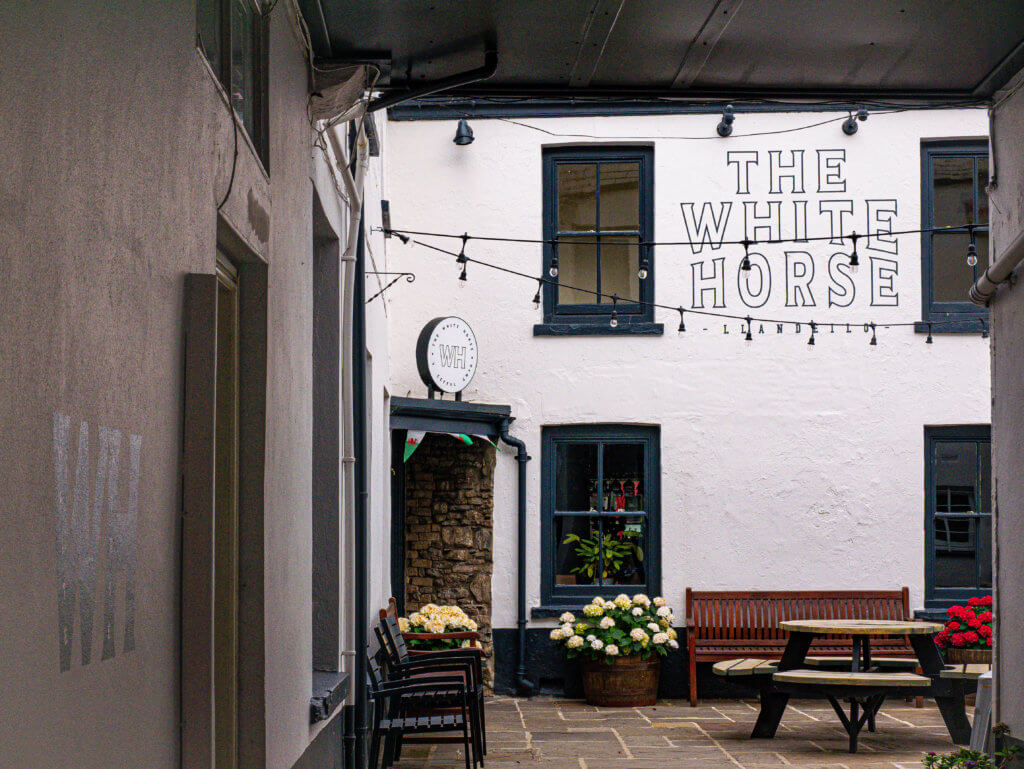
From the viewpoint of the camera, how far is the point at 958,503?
10719mm

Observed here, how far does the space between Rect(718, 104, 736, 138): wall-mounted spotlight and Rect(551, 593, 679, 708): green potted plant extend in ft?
13.4

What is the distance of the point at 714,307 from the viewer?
10.8 metres

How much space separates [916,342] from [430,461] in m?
4.29

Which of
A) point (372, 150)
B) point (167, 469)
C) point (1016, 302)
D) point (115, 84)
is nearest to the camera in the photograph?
point (115, 84)

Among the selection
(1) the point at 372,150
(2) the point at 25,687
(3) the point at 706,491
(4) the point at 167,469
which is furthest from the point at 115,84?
(3) the point at 706,491

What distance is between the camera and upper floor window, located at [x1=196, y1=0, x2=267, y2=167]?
9.75 feet

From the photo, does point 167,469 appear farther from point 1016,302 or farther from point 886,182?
point 886,182

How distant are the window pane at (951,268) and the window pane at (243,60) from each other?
8.50 metres

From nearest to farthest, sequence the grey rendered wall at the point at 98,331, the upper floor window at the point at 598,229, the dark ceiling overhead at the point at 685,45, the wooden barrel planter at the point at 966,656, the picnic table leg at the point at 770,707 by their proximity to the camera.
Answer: the grey rendered wall at the point at 98,331 < the dark ceiling overhead at the point at 685,45 < the picnic table leg at the point at 770,707 < the wooden barrel planter at the point at 966,656 < the upper floor window at the point at 598,229

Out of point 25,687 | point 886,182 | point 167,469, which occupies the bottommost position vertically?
point 25,687

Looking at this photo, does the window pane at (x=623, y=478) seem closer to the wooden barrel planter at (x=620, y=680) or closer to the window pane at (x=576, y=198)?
the wooden barrel planter at (x=620, y=680)

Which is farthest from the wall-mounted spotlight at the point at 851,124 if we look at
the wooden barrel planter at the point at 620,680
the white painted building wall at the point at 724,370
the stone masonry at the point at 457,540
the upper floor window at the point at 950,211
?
the wooden barrel planter at the point at 620,680

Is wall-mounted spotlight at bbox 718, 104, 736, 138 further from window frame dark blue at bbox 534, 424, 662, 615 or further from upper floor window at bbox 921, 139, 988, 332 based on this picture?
window frame dark blue at bbox 534, 424, 662, 615

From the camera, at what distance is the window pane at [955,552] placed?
10.7 meters
